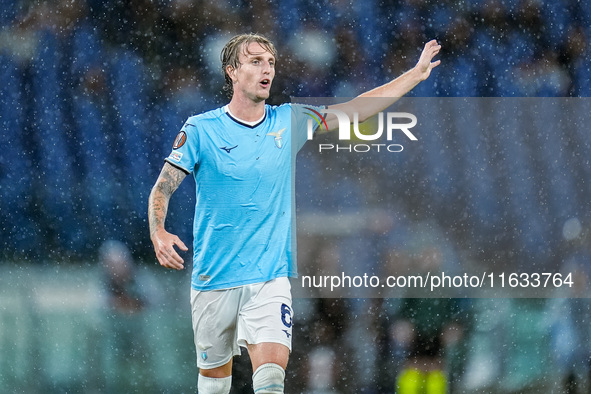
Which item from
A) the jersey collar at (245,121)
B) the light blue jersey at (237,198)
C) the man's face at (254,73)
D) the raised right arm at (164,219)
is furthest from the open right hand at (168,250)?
the man's face at (254,73)

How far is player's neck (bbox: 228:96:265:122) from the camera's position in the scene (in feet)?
14.3

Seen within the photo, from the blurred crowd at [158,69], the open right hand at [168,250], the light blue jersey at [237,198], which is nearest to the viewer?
the open right hand at [168,250]

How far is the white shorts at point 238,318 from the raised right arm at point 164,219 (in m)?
0.39

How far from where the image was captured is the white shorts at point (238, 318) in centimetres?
405

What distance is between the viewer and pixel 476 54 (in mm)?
5023

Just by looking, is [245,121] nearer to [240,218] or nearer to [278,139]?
[278,139]

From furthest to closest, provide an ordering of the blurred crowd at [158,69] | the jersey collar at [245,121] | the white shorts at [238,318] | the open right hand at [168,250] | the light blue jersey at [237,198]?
the blurred crowd at [158,69] < the jersey collar at [245,121] < the light blue jersey at [237,198] < the white shorts at [238,318] < the open right hand at [168,250]

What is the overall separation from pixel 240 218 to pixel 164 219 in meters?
0.40

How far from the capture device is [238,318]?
13.8ft

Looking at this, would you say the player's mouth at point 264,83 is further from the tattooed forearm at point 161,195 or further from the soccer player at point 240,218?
the tattooed forearm at point 161,195

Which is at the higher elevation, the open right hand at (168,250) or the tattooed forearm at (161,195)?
the tattooed forearm at (161,195)

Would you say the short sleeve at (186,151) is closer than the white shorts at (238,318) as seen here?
No

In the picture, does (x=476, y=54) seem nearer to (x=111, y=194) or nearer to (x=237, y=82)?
(x=237, y=82)

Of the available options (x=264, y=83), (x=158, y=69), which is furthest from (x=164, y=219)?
(x=158, y=69)
